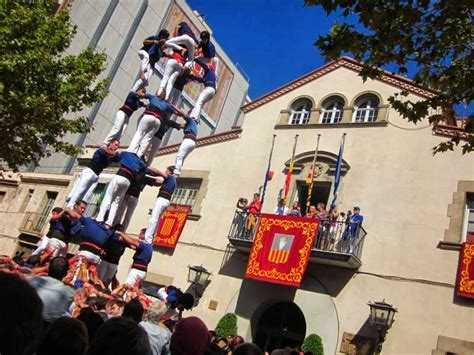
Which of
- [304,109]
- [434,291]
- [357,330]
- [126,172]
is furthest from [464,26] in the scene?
[304,109]

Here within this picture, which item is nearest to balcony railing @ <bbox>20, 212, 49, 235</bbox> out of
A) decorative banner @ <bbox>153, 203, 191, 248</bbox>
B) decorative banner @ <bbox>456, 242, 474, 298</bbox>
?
decorative banner @ <bbox>153, 203, 191, 248</bbox>

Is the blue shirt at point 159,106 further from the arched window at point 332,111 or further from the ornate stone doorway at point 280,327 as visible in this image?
the arched window at point 332,111

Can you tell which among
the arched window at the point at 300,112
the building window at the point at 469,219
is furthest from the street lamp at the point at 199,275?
the building window at the point at 469,219

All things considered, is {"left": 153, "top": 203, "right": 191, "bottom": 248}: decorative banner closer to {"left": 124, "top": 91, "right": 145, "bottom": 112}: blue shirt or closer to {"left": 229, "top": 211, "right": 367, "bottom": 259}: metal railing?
{"left": 229, "top": 211, "right": 367, "bottom": 259}: metal railing

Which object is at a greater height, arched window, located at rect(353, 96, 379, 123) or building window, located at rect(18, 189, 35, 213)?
arched window, located at rect(353, 96, 379, 123)

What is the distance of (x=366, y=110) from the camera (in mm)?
15266

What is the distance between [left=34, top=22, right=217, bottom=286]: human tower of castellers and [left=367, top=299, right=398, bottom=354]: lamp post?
242 inches

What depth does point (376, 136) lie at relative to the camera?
1436 centimetres

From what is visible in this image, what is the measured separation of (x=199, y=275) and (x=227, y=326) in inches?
77.3

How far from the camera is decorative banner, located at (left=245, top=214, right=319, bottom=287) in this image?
12.8 meters

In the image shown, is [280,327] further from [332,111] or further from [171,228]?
[332,111]

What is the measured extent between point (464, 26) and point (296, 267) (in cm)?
836

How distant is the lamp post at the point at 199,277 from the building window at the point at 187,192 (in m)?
3.30

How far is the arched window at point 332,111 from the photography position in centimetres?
1582
